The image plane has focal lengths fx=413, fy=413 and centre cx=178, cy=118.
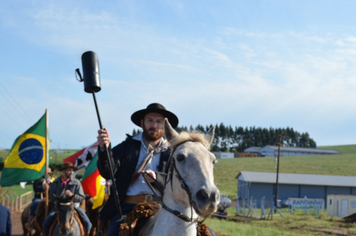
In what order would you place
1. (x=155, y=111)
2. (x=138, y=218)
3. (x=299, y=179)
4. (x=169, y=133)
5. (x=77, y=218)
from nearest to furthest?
(x=169, y=133)
(x=138, y=218)
(x=155, y=111)
(x=77, y=218)
(x=299, y=179)

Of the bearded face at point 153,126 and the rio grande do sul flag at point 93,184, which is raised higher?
the bearded face at point 153,126

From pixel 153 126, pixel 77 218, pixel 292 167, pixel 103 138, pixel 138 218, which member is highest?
pixel 153 126

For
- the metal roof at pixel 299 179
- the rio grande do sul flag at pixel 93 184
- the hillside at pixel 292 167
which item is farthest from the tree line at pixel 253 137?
the rio grande do sul flag at pixel 93 184

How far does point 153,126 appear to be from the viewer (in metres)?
5.47

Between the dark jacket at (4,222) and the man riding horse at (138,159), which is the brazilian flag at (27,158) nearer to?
the dark jacket at (4,222)

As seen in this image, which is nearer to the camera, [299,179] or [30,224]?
[30,224]

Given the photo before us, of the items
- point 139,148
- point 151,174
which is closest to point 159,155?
point 139,148

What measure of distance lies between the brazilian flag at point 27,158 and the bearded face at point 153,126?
7.84 meters

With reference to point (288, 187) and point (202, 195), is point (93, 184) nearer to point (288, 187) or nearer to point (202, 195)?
point (202, 195)

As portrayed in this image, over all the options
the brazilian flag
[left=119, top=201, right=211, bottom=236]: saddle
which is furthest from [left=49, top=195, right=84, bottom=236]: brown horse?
[left=119, top=201, right=211, bottom=236]: saddle

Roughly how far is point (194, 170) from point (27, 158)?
395 inches

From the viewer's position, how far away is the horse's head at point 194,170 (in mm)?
3402

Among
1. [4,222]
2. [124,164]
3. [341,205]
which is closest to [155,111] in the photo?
[124,164]

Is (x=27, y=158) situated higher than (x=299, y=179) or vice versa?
(x=27, y=158)
